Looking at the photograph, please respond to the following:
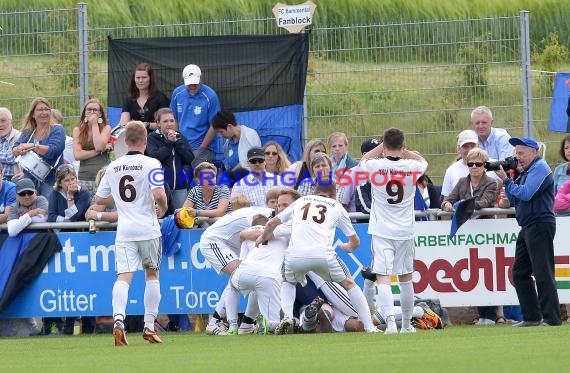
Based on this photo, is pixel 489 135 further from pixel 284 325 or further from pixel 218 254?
pixel 284 325

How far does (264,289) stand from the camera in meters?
17.8

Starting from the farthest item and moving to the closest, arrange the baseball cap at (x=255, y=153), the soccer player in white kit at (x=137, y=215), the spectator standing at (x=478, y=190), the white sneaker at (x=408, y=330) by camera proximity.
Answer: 1. the baseball cap at (x=255, y=153)
2. the spectator standing at (x=478, y=190)
3. the white sneaker at (x=408, y=330)
4. the soccer player in white kit at (x=137, y=215)

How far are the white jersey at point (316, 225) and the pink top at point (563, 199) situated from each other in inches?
116

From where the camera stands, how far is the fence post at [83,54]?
2161 centimetres

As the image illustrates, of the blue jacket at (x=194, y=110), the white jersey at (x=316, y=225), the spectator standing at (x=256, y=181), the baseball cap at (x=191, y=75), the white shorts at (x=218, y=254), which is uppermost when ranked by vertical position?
the baseball cap at (x=191, y=75)

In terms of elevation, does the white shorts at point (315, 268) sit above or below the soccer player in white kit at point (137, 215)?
below

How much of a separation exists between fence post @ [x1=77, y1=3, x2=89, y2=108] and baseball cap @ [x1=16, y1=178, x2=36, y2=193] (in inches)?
89.9

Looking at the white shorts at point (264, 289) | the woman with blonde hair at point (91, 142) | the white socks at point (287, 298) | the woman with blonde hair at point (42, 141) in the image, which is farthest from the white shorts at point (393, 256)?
the woman with blonde hair at point (42, 141)

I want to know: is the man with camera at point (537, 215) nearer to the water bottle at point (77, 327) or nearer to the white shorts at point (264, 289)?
the white shorts at point (264, 289)

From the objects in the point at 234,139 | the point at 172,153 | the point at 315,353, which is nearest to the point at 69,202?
the point at 172,153

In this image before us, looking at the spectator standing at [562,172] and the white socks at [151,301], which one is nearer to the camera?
the white socks at [151,301]

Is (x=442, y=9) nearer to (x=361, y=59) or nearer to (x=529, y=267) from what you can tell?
(x=361, y=59)

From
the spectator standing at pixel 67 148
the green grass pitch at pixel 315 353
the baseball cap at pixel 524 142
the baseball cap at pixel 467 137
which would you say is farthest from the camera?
the spectator standing at pixel 67 148

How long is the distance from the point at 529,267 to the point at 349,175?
2.91 meters
